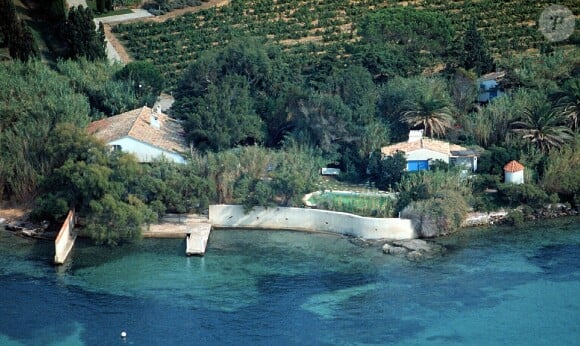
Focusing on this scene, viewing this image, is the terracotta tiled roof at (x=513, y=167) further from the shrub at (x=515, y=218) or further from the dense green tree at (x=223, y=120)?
the dense green tree at (x=223, y=120)

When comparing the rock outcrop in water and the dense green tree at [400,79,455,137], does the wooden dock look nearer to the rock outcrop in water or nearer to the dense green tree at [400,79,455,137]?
the rock outcrop in water

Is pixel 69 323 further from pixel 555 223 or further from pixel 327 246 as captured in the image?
pixel 555 223

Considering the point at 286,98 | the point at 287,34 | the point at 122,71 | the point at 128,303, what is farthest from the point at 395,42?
the point at 128,303

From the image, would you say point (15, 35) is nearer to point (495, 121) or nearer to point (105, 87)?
point (105, 87)

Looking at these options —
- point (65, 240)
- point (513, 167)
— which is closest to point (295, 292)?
point (65, 240)

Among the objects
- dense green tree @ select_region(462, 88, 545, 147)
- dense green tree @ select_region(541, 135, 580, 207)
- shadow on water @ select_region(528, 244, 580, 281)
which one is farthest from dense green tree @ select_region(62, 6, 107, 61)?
shadow on water @ select_region(528, 244, 580, 281)
